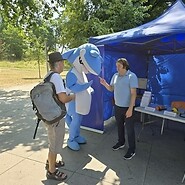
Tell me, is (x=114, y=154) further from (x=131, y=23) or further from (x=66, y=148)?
(x=131, y=23)

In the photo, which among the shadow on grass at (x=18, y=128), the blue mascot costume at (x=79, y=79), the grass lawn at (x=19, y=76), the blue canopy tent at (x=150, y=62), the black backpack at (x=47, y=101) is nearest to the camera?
the black backpack at (x=47, y=101)

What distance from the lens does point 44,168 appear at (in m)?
3.28

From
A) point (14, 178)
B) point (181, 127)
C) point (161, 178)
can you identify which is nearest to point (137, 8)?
point (181, 127)

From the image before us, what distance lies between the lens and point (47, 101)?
266 cm

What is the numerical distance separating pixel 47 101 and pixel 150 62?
4.14 metres

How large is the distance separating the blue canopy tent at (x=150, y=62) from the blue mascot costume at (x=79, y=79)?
57cm

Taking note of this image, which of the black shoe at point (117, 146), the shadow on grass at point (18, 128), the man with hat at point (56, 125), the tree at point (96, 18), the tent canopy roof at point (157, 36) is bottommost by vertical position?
the shadow on grass at point (18, 128)

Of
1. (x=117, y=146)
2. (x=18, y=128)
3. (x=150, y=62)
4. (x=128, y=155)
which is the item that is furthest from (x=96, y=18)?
(x=128, y=155)

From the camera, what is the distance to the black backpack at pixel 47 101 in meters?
2.65

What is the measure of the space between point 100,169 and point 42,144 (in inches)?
55.7

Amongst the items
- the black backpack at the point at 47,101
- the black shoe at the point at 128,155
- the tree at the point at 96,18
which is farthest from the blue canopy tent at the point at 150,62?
the tree at the point at 96,18

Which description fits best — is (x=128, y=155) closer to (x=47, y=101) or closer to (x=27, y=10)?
(x=47, y=101)

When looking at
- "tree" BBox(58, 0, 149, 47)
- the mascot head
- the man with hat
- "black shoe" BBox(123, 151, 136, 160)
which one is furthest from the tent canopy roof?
"tree" BBox(58, 0, 149, 47)

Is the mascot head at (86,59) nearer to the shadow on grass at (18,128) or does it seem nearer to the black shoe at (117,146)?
the black shoe at (117,146)
